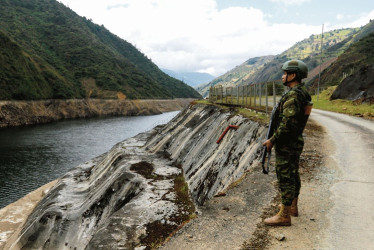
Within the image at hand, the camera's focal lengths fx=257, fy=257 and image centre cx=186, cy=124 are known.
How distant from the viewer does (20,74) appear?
81.8 meters

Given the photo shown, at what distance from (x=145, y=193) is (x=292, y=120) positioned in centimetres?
1240

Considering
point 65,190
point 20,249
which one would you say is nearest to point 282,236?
point 20,249

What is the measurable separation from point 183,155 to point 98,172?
9.54 metres

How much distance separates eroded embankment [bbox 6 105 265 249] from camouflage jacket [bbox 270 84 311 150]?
565 cm

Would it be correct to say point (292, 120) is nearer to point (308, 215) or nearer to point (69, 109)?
point (308, 215)

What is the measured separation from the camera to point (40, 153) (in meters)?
41.6

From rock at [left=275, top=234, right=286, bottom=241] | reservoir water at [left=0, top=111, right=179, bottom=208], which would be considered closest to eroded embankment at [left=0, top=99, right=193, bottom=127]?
reservoir water at [left=0, top=111, right=179, bottom=208]

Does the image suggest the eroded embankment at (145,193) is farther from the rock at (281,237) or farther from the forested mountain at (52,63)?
the forested mountain at (52,63)

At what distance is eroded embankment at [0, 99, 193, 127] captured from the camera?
6912 centimetres

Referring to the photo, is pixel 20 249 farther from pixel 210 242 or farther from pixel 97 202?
pixel 210 242

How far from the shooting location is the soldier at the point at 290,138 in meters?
4.63

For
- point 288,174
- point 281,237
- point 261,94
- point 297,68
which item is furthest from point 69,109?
point 281,237

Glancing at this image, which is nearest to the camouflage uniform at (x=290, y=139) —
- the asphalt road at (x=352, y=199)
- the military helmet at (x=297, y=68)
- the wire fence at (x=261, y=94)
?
the military helmet at (x=297, y=68)

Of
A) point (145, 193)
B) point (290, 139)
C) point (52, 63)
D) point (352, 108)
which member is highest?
point (52, 63)
